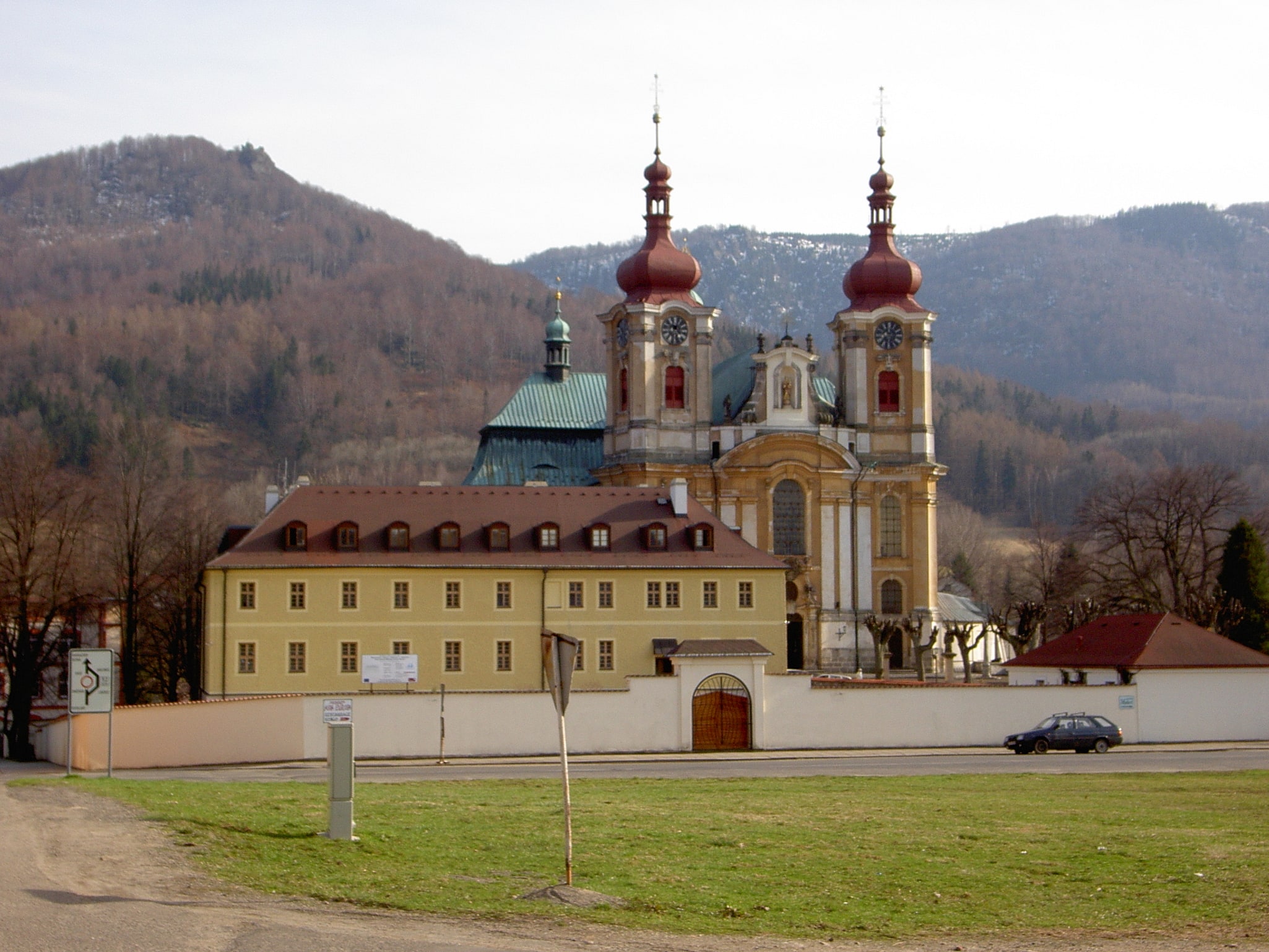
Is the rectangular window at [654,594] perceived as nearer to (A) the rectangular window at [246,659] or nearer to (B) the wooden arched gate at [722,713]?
(B) the wooden arched gate at [722,713]

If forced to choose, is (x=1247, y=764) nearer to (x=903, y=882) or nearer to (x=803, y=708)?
(x=803, y=708)

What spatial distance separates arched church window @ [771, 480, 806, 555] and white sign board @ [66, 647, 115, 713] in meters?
54.2

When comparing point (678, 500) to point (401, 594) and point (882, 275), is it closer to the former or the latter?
point (401, 594)

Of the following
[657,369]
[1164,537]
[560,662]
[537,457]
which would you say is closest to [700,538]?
[1164,537]

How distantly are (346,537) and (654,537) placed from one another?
10433 millimetres

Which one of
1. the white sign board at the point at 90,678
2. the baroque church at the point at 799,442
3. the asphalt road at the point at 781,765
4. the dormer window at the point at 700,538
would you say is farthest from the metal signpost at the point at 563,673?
the baroque church at the point at 799,442

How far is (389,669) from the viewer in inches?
2108

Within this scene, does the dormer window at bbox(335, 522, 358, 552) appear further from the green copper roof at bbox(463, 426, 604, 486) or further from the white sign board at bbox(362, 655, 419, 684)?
the green copper roof at bbox(463, 426, 604, 486)

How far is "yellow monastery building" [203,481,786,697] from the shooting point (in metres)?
55.5

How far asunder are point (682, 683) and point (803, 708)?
359cm

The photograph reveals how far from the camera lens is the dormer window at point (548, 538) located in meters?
58.5

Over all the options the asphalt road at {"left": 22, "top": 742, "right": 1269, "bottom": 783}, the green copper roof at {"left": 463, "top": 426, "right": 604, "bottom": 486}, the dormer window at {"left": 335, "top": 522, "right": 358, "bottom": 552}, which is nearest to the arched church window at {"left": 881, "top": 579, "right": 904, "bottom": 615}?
the green copper roof at {"left": 463, "top": 426, "right": 604, "bottom": 486}

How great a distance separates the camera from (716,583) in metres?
58.4

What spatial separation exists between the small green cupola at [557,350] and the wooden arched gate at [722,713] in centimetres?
5128
